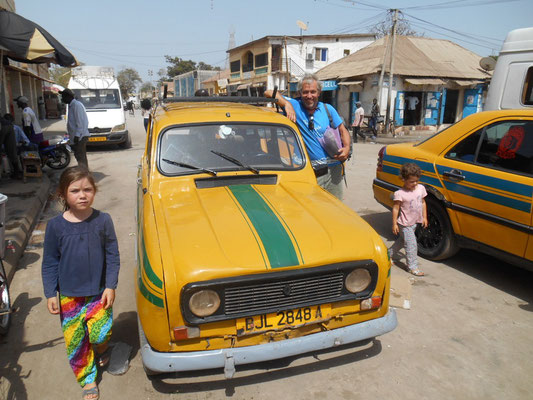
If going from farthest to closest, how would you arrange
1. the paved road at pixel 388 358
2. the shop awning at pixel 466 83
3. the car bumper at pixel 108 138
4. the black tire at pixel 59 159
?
1. the shop awning at pixel 466 83
2. the car bumper at pixel 108 138
3. the black tire at pixel 59 159
4. the paved road at pixel 388 358

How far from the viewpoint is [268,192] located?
3412 millimetres

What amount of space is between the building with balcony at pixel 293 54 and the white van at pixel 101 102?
55.4ft

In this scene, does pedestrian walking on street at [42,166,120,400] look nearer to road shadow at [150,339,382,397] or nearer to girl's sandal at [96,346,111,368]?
girl's sandal at [96,346,111,368]

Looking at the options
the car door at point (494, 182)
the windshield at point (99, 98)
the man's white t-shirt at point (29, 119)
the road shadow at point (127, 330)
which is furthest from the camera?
the windshield at point (99, 98)

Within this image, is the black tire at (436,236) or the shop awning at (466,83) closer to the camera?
the black tire at (436,236)

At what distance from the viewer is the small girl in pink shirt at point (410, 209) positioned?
4.39 metres

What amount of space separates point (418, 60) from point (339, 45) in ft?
36.6

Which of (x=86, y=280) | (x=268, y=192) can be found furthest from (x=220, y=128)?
(x=86, y=280)

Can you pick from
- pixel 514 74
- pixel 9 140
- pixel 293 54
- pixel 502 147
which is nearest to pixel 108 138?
pixel 9 140

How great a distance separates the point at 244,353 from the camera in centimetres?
243

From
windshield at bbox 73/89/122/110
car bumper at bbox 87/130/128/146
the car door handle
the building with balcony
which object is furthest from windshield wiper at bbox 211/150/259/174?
the building with balcony

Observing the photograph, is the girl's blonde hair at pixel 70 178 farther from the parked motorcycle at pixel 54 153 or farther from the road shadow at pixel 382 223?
the parked motorcycle at pixel 54 153

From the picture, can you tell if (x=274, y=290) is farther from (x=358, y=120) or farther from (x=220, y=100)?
(x=358, y=120)

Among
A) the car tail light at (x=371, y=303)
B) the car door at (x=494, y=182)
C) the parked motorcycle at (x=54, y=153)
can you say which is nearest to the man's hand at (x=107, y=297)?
the car tail light at (x=371, y=303)
